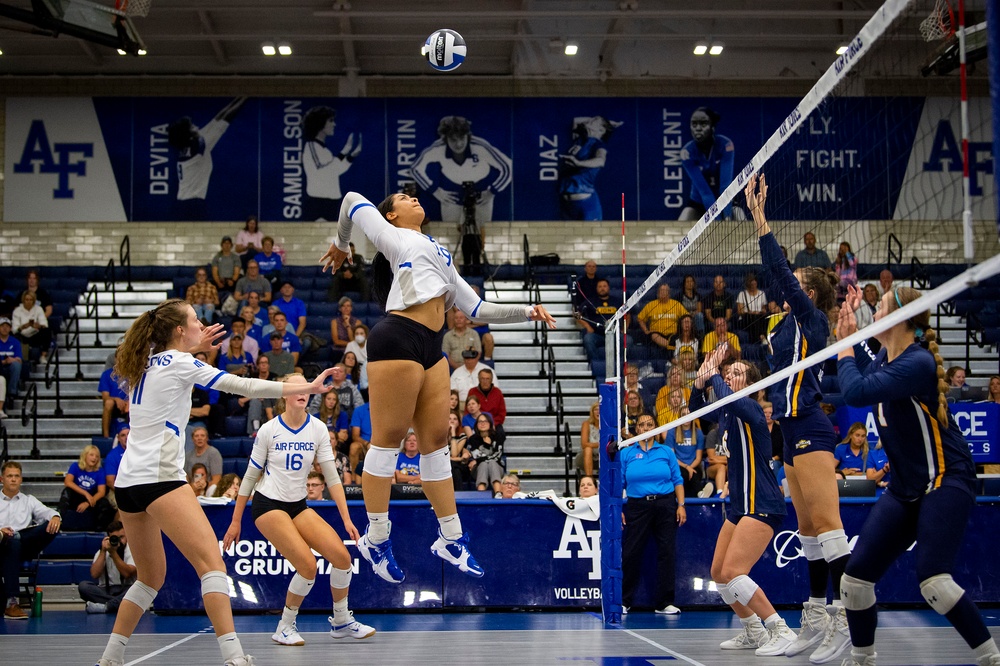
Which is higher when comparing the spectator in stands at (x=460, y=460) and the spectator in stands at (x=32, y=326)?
the spectator in stands at (x=32, y=326)

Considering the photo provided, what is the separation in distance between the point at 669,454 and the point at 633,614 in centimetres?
171

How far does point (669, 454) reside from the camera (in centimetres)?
1080

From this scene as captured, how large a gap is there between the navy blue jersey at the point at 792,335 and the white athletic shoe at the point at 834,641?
1479 millimetres

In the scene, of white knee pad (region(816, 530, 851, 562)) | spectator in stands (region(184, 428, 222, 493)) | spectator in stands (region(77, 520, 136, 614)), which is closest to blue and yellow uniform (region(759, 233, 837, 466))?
white knee pad (region(816, 530, 851, 562))

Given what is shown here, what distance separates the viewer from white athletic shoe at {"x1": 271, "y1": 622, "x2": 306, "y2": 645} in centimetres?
842

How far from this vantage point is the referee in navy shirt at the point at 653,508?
35.1ft

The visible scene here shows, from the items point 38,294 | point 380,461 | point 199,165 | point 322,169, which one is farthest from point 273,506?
point 199,165

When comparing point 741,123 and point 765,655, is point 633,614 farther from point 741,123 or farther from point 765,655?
point 741,123

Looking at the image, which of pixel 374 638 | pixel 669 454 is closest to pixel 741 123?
pixel 669 454

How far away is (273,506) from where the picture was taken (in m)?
8.73

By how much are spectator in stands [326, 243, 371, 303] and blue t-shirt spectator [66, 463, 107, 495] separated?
19.6ft

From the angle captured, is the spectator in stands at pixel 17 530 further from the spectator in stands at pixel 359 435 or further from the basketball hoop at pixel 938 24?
the basketball hoop at pixel 938 24

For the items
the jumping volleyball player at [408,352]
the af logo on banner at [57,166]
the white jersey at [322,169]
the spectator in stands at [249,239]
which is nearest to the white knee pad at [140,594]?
the jumping volleyball player at [408,352]

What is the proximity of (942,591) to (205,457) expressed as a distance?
9.70 m
